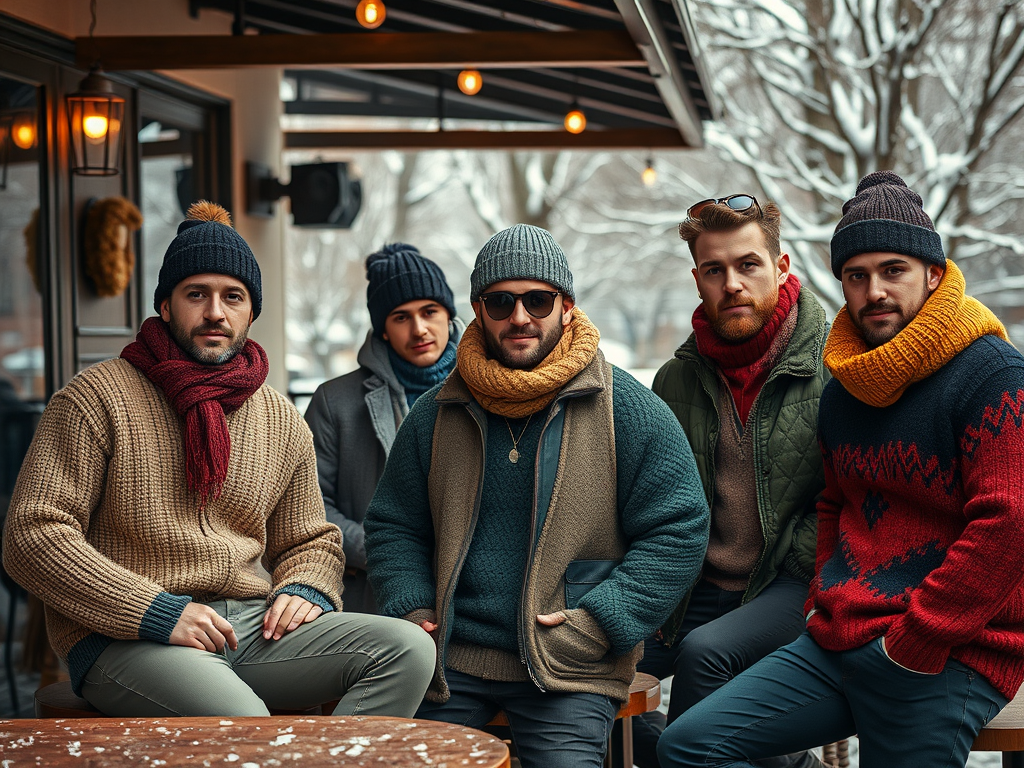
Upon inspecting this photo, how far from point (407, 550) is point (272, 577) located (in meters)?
0.39

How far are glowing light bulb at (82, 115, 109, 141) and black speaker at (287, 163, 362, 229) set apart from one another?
2.71 meters

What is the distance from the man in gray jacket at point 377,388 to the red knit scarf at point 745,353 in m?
1.04

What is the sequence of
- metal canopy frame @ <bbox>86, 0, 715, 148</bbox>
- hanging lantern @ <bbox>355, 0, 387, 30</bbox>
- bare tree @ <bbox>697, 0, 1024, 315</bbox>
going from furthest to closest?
bare tree @ <bbox>697, 0, 1024, 315</bbox> → metal canopy frame @ <bbox>86, 0, 715, 148</bbox> → hanging lantern @ <bbox>355, 0, 387, 30</bbox>

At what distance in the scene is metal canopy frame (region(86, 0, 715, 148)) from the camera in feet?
16.2

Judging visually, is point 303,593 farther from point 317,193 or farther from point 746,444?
point 317,193

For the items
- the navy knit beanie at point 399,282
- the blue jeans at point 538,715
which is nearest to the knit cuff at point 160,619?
the blue jeans at point 538,715

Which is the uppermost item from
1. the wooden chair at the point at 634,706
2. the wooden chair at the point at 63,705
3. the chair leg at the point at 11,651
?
the wooden chair at the point at 63,705

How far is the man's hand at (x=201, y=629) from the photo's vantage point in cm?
269

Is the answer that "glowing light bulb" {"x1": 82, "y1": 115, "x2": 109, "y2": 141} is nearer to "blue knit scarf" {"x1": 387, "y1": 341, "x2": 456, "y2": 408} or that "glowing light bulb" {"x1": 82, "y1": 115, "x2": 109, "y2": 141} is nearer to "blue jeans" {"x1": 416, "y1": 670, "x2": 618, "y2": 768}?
"blue knit scarf" {"x1": 387, "y1": 341, "x2": 456, "y2": 408}

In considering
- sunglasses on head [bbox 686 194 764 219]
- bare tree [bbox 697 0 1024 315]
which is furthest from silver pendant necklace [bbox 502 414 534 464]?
bare tree [bbox 697 0 1024 315]

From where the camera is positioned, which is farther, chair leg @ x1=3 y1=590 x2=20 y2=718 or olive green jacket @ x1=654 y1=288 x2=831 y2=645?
chair leg @ x1=3 y1=590 x2=20 y2=718

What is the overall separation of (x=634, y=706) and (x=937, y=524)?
888 millimetres

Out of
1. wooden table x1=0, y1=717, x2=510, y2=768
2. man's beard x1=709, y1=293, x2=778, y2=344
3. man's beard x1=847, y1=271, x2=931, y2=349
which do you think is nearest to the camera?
wooden table x1=0, y1=717, x2=510, y2=768

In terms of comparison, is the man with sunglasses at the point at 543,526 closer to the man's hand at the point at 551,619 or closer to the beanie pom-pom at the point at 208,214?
the man's hand at the point at 551,619
